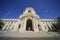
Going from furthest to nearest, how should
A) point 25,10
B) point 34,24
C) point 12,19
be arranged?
point 12,19 < point 25,10 < point 34,24

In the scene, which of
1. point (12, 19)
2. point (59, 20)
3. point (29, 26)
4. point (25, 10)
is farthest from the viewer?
point (12, 19)

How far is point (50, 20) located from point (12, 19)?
497 inches

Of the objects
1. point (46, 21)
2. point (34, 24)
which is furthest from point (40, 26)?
point (46, 21)

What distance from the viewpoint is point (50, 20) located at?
27.5 meters

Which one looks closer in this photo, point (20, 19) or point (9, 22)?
point (20, 19)

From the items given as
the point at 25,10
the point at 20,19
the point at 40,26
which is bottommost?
the point at 40,26

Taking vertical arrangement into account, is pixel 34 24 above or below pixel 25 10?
below

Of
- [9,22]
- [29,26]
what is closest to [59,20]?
[29,26]

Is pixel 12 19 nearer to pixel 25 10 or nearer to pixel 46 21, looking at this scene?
pixel 25 10

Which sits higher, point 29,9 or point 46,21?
point 29,9

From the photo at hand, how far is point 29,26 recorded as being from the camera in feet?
80.2

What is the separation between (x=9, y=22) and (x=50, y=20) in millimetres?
13405

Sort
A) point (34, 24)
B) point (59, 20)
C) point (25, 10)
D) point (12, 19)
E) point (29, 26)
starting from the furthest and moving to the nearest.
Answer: point (12, 19)
point (59, 20)
point (29, 26)
point (25, 10)
point (34, 24)

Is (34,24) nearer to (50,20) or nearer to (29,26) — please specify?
(29,26)
